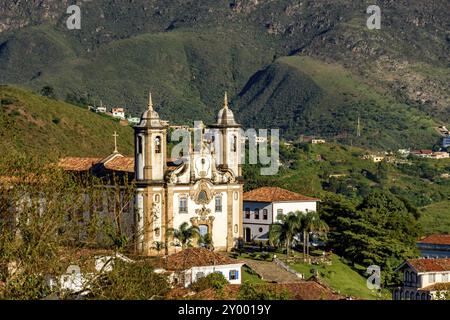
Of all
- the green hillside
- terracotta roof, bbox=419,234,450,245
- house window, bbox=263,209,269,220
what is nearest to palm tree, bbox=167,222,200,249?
house window, bbox=263,209,269,220

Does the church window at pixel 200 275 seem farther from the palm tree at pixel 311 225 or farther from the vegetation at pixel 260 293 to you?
the palm tree at pixel 311 225

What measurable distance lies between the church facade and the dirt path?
3900 mm

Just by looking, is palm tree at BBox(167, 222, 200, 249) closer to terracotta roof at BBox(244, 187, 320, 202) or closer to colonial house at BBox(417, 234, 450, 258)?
terracotta roof at BBox(244, 187, 320, 202)

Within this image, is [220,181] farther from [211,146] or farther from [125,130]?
[125,130]

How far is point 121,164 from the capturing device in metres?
70.8

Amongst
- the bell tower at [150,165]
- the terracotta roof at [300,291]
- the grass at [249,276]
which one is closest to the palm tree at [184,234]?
the bell tower at [150,165]

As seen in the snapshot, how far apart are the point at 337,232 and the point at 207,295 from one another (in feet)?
100

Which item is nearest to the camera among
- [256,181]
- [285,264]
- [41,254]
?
[41,254]

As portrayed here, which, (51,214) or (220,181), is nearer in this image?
(51,214)

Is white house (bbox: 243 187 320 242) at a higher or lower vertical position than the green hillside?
lower

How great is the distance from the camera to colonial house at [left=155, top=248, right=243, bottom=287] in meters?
53.7
